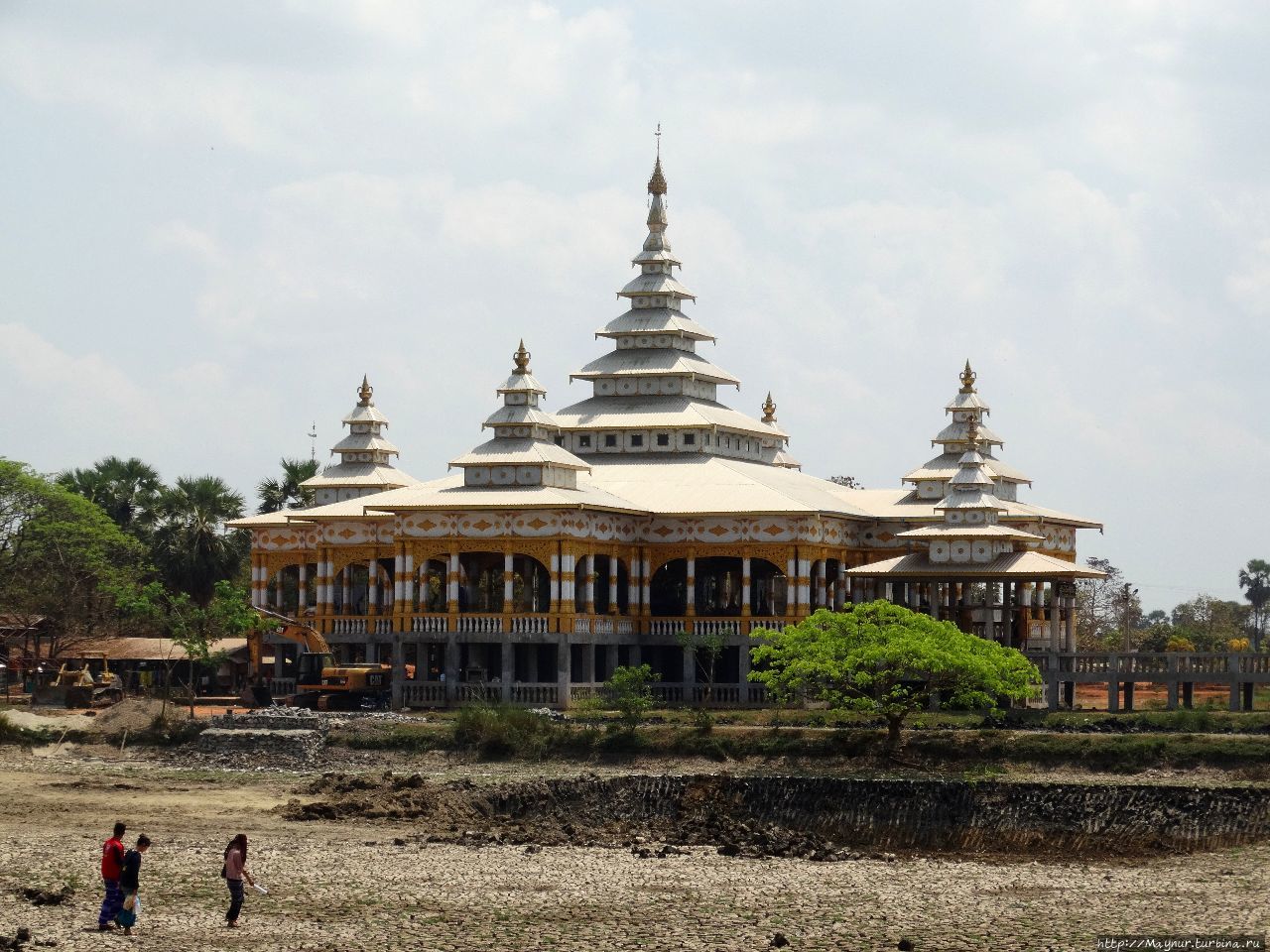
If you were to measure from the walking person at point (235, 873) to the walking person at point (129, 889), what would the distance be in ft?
5.52

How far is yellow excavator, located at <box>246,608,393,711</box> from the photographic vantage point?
8062 centimetres

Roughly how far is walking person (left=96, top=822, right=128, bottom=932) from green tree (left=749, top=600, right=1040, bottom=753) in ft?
102

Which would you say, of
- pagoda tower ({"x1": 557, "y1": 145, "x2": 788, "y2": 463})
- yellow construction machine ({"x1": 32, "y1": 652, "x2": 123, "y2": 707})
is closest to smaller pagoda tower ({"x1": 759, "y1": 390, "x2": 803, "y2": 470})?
pagoda tower ({"x1": 557, "y1": 145, "x2": 788, "y2": 463})

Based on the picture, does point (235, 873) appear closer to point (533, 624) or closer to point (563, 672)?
point (563, 672)

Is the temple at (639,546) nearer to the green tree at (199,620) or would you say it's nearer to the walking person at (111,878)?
the green tree at (199,620)

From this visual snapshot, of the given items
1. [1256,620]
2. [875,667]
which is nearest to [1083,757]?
[875,667]

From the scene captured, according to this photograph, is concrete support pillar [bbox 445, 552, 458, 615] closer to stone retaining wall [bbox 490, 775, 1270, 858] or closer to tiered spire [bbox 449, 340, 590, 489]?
tiered spire [bbox 449, 340, 590, 489]

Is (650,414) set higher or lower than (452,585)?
higher

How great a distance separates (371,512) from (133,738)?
1565 cm

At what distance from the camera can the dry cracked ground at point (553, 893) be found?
4331cm

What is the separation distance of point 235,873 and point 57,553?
59.2 meters

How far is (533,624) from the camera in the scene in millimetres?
80500

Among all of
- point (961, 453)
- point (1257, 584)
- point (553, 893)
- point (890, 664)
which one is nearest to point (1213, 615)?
point (1257, 584)

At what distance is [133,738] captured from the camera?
2960 inches
